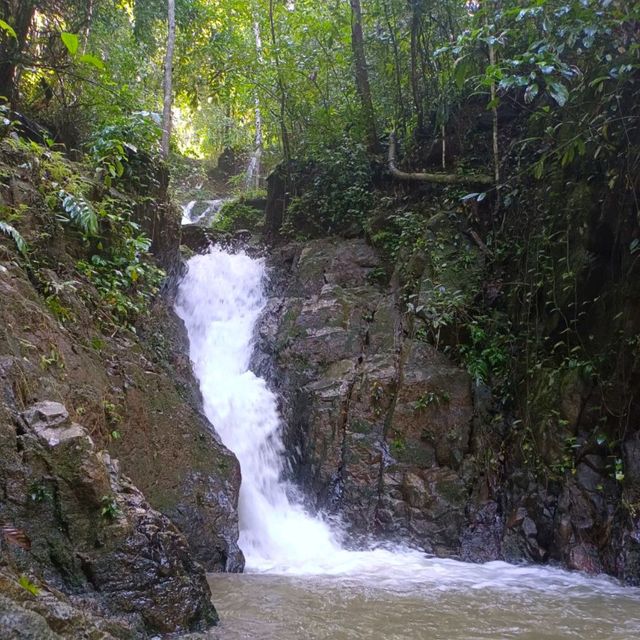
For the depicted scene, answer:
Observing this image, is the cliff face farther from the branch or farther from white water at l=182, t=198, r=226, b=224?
white water at l=182, t=198, r=226, b=224

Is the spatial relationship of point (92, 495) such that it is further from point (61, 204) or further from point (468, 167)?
point (468, 167)

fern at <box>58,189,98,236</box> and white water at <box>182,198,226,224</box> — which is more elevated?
white water at <box>182,198,226,224</box>

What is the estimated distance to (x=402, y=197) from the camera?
10359 millimetres

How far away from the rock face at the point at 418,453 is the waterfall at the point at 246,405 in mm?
301

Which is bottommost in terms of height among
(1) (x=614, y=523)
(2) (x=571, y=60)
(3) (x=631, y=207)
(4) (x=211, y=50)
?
(1) (x=614, y=523)

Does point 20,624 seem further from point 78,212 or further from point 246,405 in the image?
point 246,405

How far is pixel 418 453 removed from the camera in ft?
22.9

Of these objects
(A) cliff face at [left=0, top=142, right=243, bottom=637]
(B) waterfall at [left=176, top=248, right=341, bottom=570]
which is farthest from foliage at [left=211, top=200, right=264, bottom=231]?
(A) cliff face at [left=0, top=142, right=243, bottom=637]

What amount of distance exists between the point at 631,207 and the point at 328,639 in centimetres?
542

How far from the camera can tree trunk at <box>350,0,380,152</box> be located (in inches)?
426

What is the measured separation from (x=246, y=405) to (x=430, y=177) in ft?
16.9

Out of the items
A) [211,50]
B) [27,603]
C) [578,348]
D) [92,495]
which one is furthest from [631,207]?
[211,50]

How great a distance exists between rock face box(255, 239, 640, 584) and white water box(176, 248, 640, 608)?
0.30 m

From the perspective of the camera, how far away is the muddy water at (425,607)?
3.50 m
